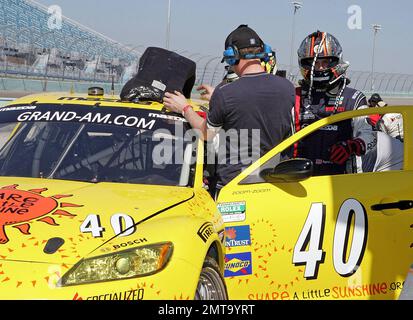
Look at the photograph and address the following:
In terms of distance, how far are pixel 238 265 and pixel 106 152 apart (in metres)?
1.19

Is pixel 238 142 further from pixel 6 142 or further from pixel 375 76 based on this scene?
pixel 375 76

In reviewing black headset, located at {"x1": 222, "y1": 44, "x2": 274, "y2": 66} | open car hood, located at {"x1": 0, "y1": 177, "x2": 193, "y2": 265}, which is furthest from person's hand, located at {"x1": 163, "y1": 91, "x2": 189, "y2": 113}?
open car hood, located at {"x1": 0, "y1": 177, "x2": 193, "y2": 265}

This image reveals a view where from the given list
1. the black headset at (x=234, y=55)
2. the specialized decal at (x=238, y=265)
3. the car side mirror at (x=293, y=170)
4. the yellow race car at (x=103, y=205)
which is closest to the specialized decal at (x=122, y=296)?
the yellow race car at (x=103, y=205)

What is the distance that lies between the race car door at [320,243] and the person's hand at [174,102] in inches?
33.7

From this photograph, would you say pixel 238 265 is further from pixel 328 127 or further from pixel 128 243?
pixel 328 127

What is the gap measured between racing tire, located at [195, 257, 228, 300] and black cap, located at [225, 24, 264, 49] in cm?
169

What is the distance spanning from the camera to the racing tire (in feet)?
11.2

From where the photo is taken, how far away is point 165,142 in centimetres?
444

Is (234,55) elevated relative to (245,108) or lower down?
elevated

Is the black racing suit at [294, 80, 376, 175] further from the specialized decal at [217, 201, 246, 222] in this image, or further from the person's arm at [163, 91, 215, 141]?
the specialized decal at [217, 201, 246, 222]

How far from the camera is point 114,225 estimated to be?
332cm

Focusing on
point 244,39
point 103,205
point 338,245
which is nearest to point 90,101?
point 244,39

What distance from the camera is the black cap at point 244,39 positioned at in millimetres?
4578
